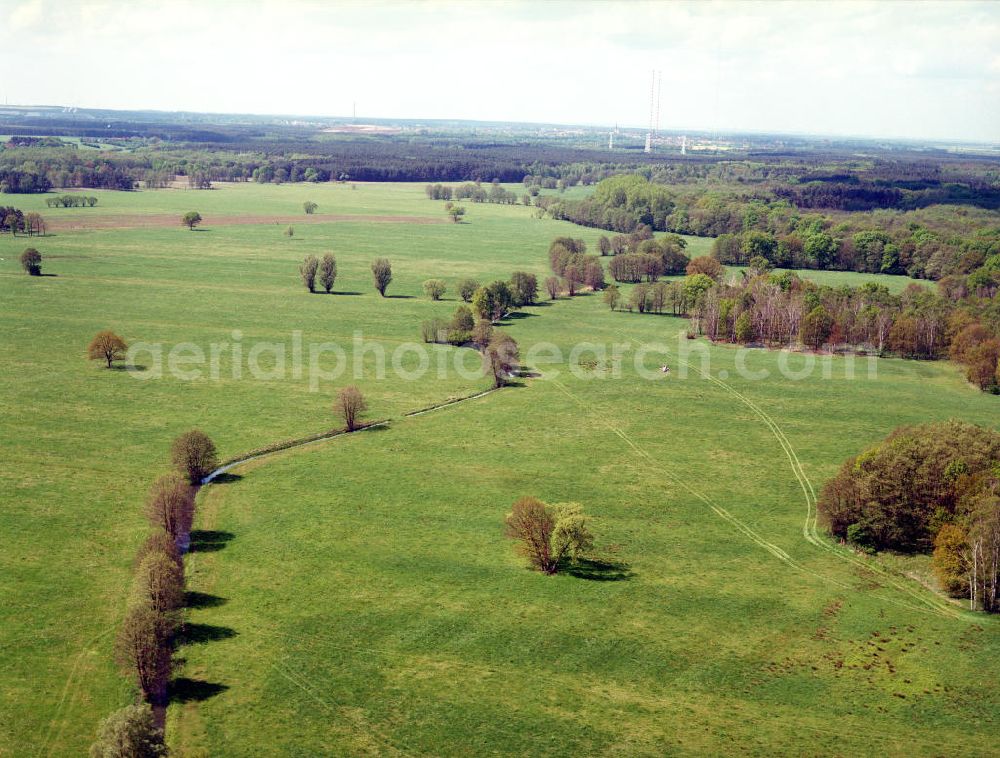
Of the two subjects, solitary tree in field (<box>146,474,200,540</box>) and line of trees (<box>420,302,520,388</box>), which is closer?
solitary tree in field (<box>146,474,200,540</box>)

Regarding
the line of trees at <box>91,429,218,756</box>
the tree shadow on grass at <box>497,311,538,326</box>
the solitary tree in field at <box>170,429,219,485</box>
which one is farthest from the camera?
the tree shadow on grass at <box>497,311,538,326</box>

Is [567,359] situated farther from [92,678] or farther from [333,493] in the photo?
[92,678]

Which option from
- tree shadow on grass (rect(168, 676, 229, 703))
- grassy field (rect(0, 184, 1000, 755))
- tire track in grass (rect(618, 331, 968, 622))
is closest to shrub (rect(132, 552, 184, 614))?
grassy field (rect(0, 184, 1000, 755))

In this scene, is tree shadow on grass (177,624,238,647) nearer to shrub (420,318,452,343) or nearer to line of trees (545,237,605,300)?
shrub (420,318,452,343)

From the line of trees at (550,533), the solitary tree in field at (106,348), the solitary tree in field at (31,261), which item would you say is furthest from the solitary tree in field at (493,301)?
the solitary tree in field at (31,261)

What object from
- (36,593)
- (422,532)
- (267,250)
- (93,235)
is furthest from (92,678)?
(93,235)

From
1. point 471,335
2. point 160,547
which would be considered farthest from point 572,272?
point 160,547

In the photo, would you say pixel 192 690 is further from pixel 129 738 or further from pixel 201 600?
pixel 201 600
